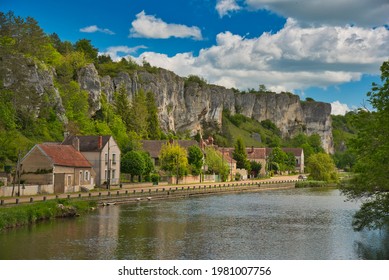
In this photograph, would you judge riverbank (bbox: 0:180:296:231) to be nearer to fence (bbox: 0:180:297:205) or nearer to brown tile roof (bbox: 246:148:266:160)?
fence (bbox: 0:180:297:205)

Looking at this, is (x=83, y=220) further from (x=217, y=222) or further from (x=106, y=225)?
(x=217, y=222)

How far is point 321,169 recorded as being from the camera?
87.5 meters

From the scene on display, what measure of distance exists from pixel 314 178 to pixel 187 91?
6084 centimetres

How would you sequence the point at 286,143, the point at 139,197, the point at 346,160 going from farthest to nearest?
the point at 286,143
the point at 346,160
the point at 139,197

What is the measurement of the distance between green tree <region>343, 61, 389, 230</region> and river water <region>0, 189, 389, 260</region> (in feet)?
6.62

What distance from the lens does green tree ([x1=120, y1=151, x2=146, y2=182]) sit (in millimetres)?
61094

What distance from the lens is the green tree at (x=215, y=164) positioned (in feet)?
273

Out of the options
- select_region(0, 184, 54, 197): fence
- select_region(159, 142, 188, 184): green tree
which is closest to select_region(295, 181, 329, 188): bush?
select_region(159, 142, 188, 184): green tree

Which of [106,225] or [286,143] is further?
[286,143]

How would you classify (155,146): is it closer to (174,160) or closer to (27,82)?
(174,160)

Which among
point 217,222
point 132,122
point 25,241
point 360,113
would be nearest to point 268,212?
point 217,222

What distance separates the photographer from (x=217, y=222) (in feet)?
111

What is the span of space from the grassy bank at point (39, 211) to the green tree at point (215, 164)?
150ft

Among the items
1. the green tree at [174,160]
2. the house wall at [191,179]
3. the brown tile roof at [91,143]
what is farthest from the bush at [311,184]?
the brown tile roof at [91,143]
